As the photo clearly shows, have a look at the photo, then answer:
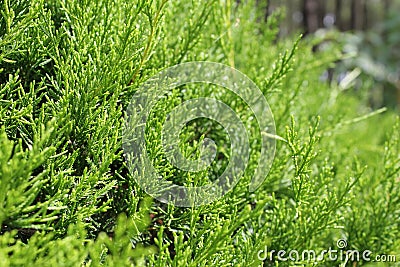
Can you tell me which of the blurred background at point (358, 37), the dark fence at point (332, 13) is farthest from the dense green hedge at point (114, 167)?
the dark fence at point (332, 13)

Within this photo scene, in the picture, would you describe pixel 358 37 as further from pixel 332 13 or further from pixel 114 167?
pixel 114 167

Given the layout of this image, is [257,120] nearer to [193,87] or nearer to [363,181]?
[193,87]

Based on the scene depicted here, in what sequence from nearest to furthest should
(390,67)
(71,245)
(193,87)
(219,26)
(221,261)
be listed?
(71,245), (221,261), (193,87), (219,26), (390,67)

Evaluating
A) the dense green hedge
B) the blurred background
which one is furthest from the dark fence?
the dense green hedge

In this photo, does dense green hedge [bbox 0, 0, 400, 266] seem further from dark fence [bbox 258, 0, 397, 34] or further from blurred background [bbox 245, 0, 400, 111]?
dark fence [bbox 258, 0, 397, 34]

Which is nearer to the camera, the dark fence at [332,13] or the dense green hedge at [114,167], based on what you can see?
the dense green hedge at [114,167]

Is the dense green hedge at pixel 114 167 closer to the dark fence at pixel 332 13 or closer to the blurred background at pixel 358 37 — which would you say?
the blurred background at pixel 358 37

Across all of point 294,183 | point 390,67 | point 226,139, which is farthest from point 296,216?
point 390,67

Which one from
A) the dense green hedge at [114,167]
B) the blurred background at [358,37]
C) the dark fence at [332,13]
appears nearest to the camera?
the dense green hedge at [114,167]
